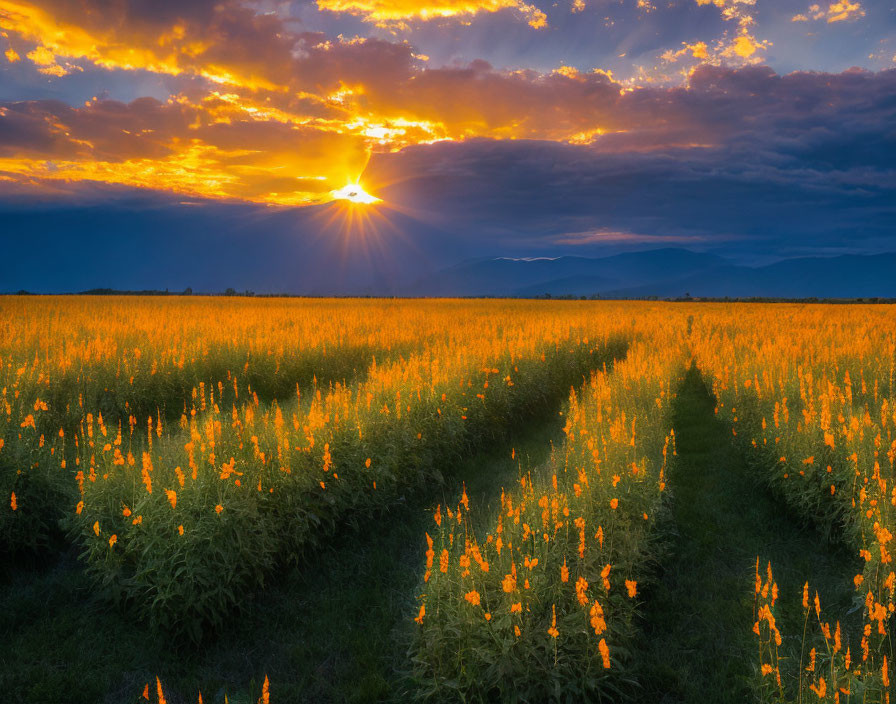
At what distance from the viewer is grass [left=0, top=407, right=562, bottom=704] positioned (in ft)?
14.7

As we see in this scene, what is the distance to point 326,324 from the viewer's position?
21.5 metres

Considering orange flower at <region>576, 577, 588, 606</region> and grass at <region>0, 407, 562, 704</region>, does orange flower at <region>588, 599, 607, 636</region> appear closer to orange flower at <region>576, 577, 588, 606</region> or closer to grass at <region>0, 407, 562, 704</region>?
orange flower at <region>576, 577, 588, 606</region>

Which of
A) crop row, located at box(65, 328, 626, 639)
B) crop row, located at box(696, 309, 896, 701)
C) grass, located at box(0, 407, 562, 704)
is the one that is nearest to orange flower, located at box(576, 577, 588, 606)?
crop row, located at box(696, 309, 896, 701)

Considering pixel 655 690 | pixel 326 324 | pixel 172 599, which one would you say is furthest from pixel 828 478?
pixel 326 324

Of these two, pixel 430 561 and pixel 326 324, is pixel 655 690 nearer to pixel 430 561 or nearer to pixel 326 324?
pixel 430 561

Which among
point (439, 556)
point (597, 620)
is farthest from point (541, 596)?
point (439, 556)

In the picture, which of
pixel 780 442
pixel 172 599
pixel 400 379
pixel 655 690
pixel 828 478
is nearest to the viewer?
pixel 655 690

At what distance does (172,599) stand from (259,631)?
0.86 meters

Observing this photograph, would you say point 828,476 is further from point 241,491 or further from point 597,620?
point 241,491

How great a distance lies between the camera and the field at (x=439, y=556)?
421cm

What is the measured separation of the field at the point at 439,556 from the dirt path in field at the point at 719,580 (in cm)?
3

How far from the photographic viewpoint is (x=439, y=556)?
5.00 metres

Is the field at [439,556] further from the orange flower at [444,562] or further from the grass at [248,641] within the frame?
the orange flower at [444,562]

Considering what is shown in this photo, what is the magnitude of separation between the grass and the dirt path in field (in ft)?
7.68
